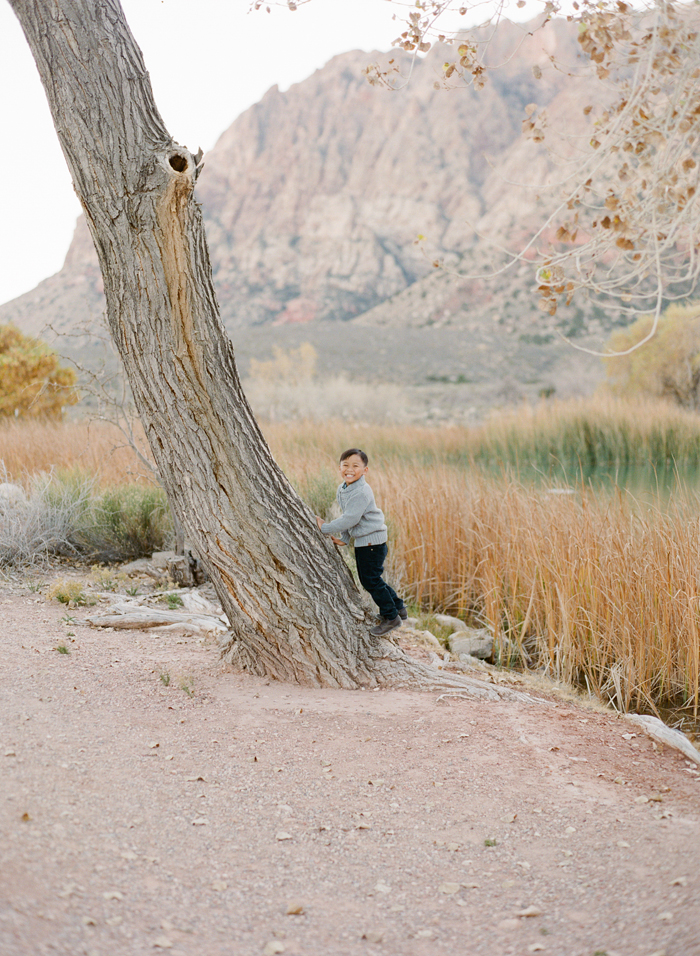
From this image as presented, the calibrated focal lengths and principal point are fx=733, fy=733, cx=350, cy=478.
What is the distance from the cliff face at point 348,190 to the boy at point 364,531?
5678cm

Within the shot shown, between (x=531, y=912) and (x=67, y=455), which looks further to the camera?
(x=67, y=455)

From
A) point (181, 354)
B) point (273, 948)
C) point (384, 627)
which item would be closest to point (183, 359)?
point (181, 354)

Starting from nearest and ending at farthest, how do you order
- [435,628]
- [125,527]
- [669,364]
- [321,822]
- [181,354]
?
1. [321,822]
2. [181,354]
3. [435,628]
4. [125,527]
5. [669,364]

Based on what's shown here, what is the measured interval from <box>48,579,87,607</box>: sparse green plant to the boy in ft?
6.29

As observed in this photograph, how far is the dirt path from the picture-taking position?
1.77m

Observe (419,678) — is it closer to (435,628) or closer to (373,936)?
(435,628)

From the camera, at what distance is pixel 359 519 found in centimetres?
340

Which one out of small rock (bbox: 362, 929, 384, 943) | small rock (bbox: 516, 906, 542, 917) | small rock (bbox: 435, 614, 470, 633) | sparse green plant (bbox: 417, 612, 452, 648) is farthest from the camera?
small rock (bbox: 435, 614, 470, 633)

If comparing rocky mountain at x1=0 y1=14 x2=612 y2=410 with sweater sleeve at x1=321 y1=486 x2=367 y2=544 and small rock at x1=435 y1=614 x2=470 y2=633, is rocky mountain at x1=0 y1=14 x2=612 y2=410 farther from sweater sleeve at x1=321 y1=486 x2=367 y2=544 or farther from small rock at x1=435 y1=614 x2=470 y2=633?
sweater sleeve at x1=321 y1=486 x2=367 y2=544

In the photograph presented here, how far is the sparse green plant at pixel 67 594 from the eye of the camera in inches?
176

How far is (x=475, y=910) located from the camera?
1949 millimetres

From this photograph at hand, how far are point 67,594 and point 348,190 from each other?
81069 millimetres

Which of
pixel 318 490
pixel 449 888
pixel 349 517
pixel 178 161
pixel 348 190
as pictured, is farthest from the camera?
pixel 348 190

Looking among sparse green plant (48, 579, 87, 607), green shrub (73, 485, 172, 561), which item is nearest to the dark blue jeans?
sparse green plant (48, 579, 87, 607)
